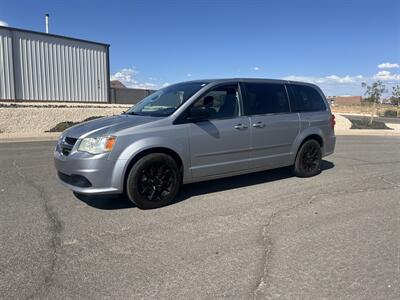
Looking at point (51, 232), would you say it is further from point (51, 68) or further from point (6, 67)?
point (51, 68)

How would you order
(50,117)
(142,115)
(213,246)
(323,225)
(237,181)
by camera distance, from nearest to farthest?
(213,246), (323,225), (142,115), (237,181), (50,117)

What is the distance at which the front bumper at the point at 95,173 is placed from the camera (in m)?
5.11

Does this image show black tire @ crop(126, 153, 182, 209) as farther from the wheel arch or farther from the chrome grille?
the wheel arch

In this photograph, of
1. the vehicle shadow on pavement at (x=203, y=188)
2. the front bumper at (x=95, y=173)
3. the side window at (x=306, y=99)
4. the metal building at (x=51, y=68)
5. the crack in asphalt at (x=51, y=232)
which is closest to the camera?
the crack in asphalt at (x=51, y=232)

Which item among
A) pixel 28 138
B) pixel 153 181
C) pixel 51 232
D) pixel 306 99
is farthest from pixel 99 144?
pixel 28 138

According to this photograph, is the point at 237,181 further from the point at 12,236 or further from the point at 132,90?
the point at 132,90

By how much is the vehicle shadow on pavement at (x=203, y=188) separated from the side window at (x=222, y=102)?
1282 mm

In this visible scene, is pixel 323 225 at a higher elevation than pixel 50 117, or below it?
below

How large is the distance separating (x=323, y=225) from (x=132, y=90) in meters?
26.9

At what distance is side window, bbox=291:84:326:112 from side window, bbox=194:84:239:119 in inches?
59.7

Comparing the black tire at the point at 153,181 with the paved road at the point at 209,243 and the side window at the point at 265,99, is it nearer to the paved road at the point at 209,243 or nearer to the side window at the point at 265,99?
the paved road at the point at 209,243

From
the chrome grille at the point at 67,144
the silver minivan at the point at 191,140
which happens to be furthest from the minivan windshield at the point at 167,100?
the chrome grille at the point at 67,144

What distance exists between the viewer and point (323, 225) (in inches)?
194

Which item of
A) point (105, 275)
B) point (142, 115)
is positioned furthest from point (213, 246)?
point (142, 115)
